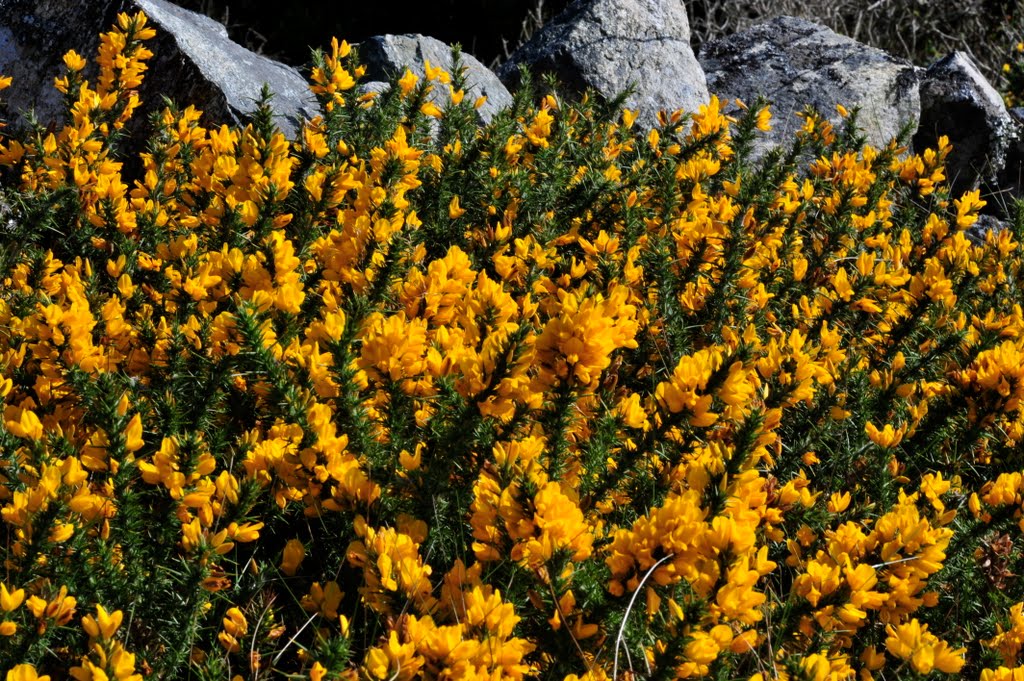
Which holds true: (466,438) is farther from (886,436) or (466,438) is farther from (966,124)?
(966,124)

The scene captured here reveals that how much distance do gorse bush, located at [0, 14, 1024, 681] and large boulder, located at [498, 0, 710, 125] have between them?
2054 mm

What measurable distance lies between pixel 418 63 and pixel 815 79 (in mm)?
2479

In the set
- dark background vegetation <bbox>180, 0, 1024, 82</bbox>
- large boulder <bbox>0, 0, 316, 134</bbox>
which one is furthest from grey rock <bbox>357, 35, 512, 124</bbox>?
dark background vegetation <bbox>180, 0, 1024, 82</bbox>

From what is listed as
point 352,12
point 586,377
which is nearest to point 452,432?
point 586,377

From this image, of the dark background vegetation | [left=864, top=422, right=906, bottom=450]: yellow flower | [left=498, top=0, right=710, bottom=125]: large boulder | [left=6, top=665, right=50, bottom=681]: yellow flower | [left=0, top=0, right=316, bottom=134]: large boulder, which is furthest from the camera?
the dark background vegetation

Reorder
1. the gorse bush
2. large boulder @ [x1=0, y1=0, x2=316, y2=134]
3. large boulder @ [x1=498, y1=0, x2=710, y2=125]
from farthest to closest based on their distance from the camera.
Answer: large boulder @ [x1=498, y1=0, x2=710, y2=125], large boulder @ [x1=0, y1=0, x2=316, y2=134], the gorse bush

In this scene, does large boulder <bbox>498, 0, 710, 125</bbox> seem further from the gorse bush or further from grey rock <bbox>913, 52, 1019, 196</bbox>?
the gorse bush

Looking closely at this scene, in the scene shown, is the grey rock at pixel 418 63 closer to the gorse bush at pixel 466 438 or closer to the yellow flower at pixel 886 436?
the gorse bush at pixel 466 438

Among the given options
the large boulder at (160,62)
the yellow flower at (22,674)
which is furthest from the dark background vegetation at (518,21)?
the yellow flower at (22,674)

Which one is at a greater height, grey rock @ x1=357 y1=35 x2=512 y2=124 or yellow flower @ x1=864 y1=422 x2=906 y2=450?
grey rock @ x1=357 y1=35 x2=512 y2=124

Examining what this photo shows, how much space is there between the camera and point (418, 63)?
5.20 metres

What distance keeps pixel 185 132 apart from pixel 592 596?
2544 millimetres

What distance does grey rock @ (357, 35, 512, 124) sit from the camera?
4.92 metres

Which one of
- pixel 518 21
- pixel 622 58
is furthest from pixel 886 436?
pixel 518 21
